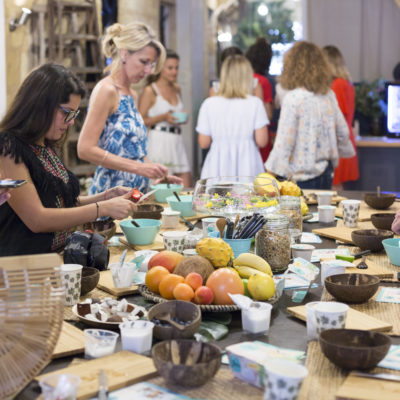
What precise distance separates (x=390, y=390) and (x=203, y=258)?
71cm

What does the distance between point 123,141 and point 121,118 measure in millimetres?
128

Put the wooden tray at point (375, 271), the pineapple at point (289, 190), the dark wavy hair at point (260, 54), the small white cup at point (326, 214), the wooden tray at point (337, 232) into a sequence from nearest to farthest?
1. the wooden tray at point (375, 271)
2. the wooden tray at point (337, 232)
3. the small white cup at point (326, 214)
4. the pineapple at point (289, 190)
5. the dark wavy hair at point (260, 54)

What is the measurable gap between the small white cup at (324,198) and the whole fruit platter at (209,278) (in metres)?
1.45

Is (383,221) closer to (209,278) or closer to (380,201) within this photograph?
(380,201)

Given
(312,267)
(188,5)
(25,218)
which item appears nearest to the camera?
(312,267)

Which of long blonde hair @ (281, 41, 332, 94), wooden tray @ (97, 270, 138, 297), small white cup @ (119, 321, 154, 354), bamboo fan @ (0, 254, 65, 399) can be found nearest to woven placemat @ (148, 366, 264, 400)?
small white cup @ (119, 321, 154, 354)

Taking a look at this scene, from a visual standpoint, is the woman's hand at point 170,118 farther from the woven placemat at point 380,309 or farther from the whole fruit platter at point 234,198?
the woven placemat at point 380,309

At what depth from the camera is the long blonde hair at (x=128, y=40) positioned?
3389 millimetres

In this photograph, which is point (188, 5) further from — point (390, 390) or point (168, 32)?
point (390, 390)

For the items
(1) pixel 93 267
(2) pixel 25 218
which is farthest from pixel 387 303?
(2) pixel 25 218

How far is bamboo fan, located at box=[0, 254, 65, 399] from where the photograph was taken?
1.24 m

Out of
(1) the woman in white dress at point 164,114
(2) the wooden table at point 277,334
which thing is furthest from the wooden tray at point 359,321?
(1) the woman in white dress at point 164,114

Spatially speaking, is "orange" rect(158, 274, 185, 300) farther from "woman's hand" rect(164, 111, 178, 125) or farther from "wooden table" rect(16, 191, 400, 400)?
"woman's hand" rect(164, 111, 178, 125)

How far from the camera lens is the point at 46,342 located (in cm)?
127
